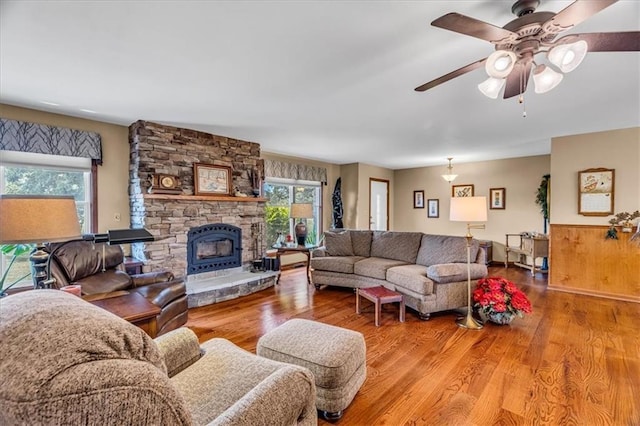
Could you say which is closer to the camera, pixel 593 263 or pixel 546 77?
pixel 546 77

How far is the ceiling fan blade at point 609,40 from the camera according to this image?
5.01ft

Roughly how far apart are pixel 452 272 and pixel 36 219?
3619mm

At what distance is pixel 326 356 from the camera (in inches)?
71.5

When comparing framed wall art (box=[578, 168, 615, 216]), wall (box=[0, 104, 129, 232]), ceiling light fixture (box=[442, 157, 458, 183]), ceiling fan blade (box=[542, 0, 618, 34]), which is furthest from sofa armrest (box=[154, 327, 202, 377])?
ceiling light fixture (box=[442, 157, 458, 183])

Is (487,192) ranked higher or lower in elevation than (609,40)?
lower

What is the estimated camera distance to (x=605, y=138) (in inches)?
170

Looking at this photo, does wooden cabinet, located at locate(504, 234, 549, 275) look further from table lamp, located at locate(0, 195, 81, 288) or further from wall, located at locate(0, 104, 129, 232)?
wall, located at locate(0, 104, 129, 232)

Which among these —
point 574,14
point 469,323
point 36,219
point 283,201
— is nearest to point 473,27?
point 574,14

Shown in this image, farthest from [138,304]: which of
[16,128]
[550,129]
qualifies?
[550,129]

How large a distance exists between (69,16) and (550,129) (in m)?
5.33

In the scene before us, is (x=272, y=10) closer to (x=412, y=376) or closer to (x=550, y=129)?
(x=412, y=376)

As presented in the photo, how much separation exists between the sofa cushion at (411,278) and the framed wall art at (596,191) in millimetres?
2637

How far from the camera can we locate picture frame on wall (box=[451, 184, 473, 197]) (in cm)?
711

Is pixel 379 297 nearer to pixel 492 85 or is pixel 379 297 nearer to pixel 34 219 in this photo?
pixel 492 85
